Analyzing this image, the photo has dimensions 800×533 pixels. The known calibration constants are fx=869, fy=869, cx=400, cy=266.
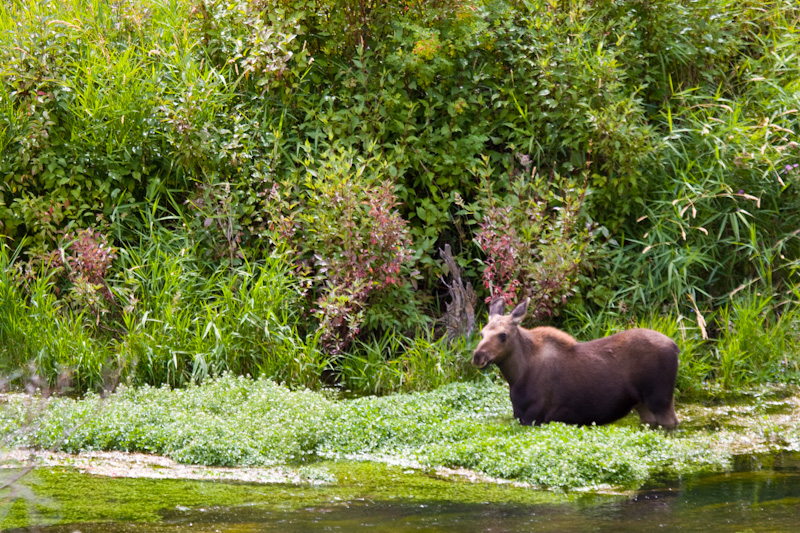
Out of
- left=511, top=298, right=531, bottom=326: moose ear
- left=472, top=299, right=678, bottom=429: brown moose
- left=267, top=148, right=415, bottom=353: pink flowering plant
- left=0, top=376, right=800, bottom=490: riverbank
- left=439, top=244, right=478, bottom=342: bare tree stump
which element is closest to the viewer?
left=0, top=376, right=800, bottom=490: riverbank

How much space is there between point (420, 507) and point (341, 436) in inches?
67.5

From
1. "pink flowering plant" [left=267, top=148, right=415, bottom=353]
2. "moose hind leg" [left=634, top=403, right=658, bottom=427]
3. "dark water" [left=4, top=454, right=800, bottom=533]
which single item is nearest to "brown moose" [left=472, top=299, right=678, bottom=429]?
"moose hind leg" [left=634, top=403, right=658, bottom=427]

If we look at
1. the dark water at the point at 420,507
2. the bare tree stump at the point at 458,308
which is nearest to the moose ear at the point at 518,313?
the bare tree stump at the point at 458,308

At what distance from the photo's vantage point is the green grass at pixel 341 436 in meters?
6.11

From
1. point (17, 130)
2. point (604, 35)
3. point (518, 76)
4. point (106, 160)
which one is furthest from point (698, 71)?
point (17, 130)

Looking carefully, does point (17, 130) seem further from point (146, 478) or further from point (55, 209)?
point (146, 478)

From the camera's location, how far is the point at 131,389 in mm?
7750

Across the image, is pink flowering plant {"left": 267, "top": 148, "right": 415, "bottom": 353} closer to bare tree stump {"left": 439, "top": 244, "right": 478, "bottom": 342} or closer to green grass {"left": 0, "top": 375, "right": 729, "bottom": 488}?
bare tree stump {"left": 439, "top": 244, "right": 478, "bottom": 342}

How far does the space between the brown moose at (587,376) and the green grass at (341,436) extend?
27 cm

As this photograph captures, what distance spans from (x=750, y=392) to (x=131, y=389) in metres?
5.95

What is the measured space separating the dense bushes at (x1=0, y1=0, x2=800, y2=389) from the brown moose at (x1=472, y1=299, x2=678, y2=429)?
1.74 metres

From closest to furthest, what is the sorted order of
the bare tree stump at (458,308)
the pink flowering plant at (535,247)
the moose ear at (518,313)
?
the moose ear at (518,313)
the pink flowering plant at (535,247)
the bare tree stump at (458,308)

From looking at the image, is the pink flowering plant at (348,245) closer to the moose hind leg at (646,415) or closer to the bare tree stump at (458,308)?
the bare tree stump at (458,308)

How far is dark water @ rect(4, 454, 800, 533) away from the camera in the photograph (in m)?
4.81
